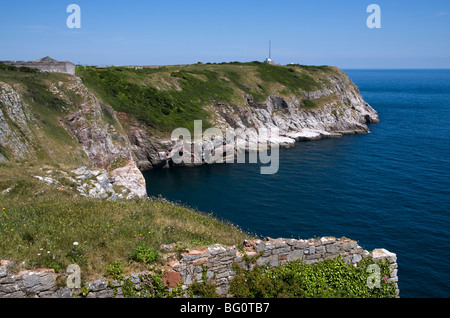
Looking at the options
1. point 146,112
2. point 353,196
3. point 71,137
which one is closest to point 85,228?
point 71,137

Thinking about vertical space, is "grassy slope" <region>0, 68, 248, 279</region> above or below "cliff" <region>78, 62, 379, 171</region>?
below

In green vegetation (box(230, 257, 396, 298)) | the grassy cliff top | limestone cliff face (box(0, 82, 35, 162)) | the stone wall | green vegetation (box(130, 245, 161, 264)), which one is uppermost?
the grassy cliff top

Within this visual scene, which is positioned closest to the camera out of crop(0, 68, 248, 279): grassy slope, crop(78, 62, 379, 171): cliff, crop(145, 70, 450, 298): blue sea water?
crop(0, 68, 248, 279): grassy slope

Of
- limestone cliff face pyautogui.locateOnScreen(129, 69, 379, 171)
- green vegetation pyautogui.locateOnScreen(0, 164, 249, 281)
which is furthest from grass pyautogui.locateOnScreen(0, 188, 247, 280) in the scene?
limestone cliff face pyautogui.locateOnScreen(129, 69, 379, 171)

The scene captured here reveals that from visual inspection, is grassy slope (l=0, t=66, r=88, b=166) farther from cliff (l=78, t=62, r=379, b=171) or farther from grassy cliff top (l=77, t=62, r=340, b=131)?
cliff (l=78, t=62, r=379, b=171)

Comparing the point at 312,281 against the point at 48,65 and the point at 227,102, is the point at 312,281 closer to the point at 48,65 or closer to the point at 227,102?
the point at 48,65

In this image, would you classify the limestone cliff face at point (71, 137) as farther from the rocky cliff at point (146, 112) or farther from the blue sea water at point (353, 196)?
the blue sea water at point (353, 196)

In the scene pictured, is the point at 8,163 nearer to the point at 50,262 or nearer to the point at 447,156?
the point at 50,262
